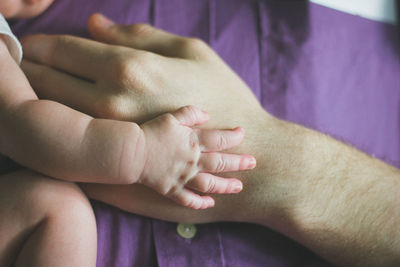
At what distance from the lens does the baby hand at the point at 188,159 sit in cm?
65

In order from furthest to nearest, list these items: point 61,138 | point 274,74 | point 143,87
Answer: point 274,74 < point 143,87 < point 61,138

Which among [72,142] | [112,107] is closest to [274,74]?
[112,107]

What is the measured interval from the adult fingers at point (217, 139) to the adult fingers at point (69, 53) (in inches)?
10.5

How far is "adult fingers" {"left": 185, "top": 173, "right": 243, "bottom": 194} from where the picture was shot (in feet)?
2.25

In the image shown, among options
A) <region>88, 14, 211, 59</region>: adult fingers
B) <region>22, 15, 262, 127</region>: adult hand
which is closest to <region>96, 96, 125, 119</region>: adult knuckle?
<region>22, 15, 262, 127</region>: adult hand

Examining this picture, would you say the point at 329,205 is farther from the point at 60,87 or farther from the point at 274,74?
the point at 60,87

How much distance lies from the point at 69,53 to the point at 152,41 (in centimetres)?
20

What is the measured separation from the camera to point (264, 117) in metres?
0.85

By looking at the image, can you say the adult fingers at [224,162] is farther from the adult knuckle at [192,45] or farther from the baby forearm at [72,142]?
the adult knuckle at [192,45]

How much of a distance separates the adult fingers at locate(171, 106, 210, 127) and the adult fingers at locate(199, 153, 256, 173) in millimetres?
69

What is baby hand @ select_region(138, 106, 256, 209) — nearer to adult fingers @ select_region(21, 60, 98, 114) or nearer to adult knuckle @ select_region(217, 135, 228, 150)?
adult knuckle @ select_region(217, 135, 228, 150)

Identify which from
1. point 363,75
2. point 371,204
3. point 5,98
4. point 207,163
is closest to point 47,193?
point 5,98

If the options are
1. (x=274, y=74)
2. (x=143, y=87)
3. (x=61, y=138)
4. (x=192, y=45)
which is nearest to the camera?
(x=61, y=138)

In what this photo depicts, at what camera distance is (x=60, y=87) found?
2.47 ft
